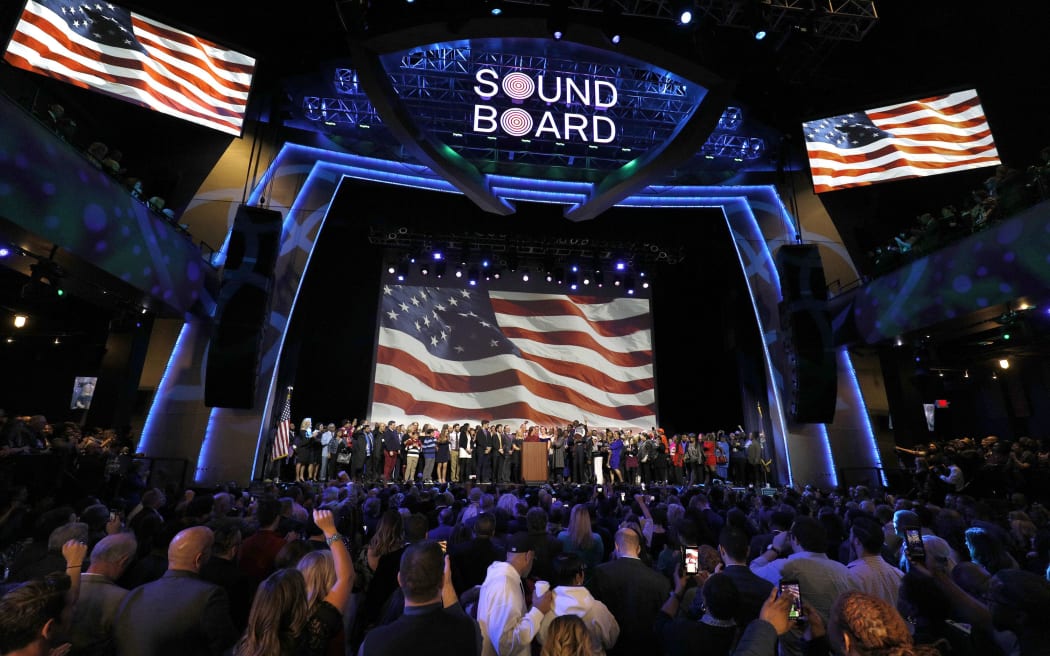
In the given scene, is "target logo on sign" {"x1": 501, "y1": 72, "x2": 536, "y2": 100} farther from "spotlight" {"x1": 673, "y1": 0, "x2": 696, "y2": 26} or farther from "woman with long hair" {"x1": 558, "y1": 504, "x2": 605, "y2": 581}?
"woman with long hair" {"x1": 558, "y1": 504, "x2": 605, "y2": 581}

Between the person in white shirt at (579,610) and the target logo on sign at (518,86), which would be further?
the target logo on sign at (518,86)

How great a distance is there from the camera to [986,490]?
27.5ft

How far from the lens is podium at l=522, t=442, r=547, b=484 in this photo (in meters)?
14.7

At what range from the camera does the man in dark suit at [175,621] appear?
2.14 metres

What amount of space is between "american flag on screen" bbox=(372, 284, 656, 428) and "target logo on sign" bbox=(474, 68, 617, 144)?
21.5 ft

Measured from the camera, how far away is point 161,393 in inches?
443

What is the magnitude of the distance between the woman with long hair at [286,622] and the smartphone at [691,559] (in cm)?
174

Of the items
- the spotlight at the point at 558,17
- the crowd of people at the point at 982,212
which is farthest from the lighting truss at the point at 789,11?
the crowd of people at the point at 982,212

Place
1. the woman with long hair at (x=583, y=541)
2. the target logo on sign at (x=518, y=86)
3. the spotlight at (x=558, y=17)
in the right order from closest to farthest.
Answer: the woman with long hair at (x=583, y=541) < the spotlight at (x=558, y=17) < the target logo on sign at (x=518, y=86)

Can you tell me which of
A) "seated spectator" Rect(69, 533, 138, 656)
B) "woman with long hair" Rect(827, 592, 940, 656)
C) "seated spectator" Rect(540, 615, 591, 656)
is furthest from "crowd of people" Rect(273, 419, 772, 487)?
"woman with long hair" Rect(827, 592, 940, 656)

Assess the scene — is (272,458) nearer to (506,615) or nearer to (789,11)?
(506,615)

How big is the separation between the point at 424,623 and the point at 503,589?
0.79 meters

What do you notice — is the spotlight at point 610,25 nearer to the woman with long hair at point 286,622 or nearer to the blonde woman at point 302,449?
the woman with long hair at point 286,622

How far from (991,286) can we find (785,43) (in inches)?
264
